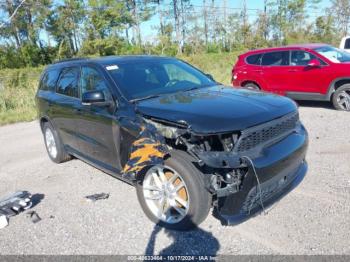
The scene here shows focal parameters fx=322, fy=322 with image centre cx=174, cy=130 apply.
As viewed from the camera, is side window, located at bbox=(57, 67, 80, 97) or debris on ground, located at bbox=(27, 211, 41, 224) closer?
debris on ground, located at bbox=(27, 211, 41, 224)

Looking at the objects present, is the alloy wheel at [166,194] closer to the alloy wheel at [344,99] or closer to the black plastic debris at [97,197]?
the black plastic debris at [97,197]

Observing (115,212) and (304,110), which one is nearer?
(115,212)

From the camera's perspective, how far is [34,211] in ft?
13.2

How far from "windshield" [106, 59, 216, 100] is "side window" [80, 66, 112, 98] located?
0.53 feet

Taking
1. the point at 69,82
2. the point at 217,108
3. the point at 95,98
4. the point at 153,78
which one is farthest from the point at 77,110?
the point at 217,108

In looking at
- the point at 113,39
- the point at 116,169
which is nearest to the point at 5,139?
the point at 116,169

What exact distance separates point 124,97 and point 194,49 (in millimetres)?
31438

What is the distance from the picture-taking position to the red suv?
8148mm

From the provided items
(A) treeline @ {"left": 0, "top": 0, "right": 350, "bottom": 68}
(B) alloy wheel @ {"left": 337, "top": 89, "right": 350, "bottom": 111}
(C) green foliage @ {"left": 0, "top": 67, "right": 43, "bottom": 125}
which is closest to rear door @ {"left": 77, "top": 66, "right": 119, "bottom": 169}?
(B) alloy wheel @ {"left": 337, "top": 89, "right": 350, "bottom": 111}

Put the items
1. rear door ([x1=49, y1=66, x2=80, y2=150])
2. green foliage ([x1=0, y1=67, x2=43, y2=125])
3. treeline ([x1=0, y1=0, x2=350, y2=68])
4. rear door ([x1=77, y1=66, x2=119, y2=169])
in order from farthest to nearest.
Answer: treeline ([x1=0, y1=0, x2=350, y2=68]) → green foliage ([x1=0, y1=67, x2=43, y2=125]) → rear door ([x1=49, y1=66, x2=80, y2=150]) → rear door ([x1=77, y1=66, x2=119, y2=169])

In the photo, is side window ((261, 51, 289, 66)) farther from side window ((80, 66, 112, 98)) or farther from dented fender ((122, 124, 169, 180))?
dented fender ((122, 124, 169, 180))

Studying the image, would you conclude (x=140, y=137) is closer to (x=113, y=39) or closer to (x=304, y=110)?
(x=304, y=110)

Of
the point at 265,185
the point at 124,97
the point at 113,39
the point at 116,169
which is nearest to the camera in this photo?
the point at 265,185

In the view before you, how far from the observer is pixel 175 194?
3.33 meters
